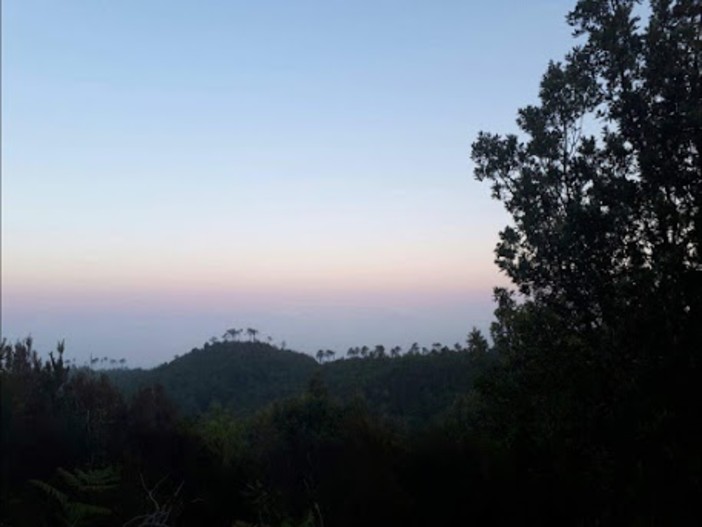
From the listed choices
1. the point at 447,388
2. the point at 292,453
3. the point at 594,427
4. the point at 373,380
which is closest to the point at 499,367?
the point at 594,427

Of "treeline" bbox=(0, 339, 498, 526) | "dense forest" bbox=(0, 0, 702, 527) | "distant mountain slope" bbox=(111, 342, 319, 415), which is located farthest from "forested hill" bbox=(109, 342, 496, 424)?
"dense forest" bbox=(0, 0, 702, 527)

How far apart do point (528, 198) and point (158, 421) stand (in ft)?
29.1

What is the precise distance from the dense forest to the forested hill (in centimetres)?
3477

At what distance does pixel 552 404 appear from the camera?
948 centimetres

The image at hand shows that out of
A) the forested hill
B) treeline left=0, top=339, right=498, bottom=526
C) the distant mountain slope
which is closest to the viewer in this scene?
treeline left=0, top=339, right=498, bottom=526

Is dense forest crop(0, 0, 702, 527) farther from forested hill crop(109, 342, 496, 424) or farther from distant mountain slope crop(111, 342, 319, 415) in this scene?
distant mountain slope crop(111, 342, 319, 415)

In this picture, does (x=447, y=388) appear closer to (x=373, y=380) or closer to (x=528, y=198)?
(x=373, y=380)

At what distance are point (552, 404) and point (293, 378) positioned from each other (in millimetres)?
69532

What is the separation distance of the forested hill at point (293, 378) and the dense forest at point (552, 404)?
114 feet

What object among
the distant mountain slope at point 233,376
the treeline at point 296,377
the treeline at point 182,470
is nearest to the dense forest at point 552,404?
the treeline at point 182,470

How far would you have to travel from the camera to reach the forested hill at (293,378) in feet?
180

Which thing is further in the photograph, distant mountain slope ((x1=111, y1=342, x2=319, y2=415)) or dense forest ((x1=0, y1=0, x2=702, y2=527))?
distant mountain slope ((x1=111, y1=342, x2=319, y2=415))

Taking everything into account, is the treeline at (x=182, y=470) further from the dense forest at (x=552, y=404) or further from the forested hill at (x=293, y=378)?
the forested hill at (x=293, y=378)

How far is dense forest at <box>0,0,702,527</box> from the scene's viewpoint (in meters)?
7.71
